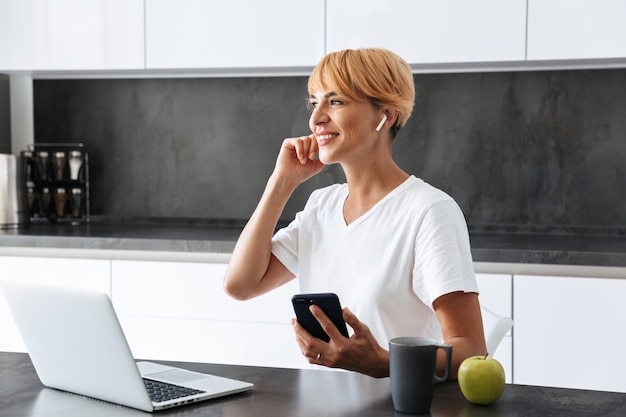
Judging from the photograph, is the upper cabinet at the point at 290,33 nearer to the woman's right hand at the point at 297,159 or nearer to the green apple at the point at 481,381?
the woman's right hand at the point at 297,159

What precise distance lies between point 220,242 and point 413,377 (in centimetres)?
181

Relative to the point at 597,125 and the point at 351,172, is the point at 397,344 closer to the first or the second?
the point at 351,172

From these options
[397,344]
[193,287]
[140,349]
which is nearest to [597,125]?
[193,287]

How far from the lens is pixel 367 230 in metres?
2.05

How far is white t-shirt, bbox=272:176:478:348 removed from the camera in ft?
6.18

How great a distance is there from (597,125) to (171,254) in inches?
63.3

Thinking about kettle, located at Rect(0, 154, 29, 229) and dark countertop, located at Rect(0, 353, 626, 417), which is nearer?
dark countertop, located at Rect(0, 353, 626, 417)

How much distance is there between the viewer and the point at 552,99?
343cm

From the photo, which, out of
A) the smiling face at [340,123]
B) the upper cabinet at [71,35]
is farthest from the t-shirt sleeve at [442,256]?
the upper cabinet at [71,35]

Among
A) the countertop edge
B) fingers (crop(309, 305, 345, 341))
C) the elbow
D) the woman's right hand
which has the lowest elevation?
the countertop edge

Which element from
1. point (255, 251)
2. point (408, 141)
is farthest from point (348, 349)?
point (408, 141)

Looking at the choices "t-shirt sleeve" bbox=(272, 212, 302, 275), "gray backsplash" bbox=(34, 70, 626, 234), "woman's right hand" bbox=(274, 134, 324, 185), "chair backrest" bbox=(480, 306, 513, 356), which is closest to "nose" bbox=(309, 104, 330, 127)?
"woman's right hand" bbox=(274, 134, 324, 185)

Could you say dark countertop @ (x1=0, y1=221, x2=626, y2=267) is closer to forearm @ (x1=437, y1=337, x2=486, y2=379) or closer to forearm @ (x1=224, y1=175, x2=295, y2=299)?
forearm @ (x1=224, y1=175, x2=295, y2=299)

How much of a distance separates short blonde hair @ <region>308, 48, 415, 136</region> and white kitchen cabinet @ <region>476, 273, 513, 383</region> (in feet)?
3.26
